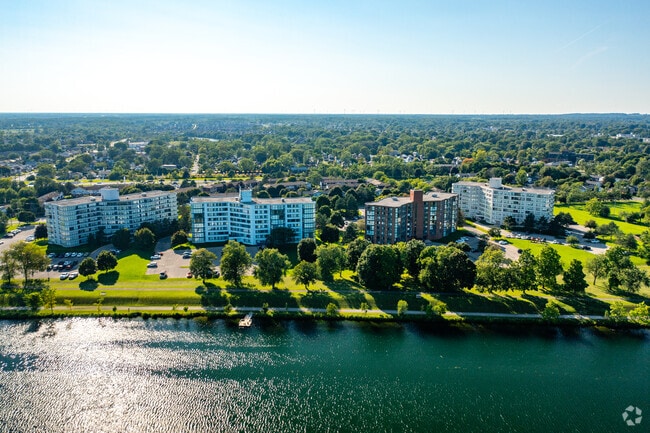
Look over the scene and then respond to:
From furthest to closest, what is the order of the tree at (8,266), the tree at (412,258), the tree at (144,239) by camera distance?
the tree at (144,239)
the tree at (412,258)
the tree at (8,266)

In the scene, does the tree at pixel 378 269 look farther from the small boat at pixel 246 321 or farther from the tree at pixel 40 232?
the tree at pixel 40 232

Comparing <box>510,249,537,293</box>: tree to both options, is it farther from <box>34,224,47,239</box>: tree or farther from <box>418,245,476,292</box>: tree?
<box>34,224,47,239</box>: tree

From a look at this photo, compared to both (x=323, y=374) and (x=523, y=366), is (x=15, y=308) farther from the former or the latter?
(x=523, y=366)

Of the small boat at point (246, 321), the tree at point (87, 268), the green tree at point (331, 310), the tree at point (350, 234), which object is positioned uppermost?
the tree at point (350, 234)

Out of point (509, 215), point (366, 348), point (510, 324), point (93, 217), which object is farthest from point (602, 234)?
point (93, 217)

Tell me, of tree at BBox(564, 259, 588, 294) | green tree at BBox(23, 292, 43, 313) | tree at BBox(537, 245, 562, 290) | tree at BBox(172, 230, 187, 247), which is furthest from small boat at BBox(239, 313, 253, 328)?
tree at BBox(564, 259, 588, 294)

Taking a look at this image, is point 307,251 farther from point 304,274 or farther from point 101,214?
point 101,214

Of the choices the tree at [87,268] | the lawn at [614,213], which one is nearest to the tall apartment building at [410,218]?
the lawn at [614,213]
